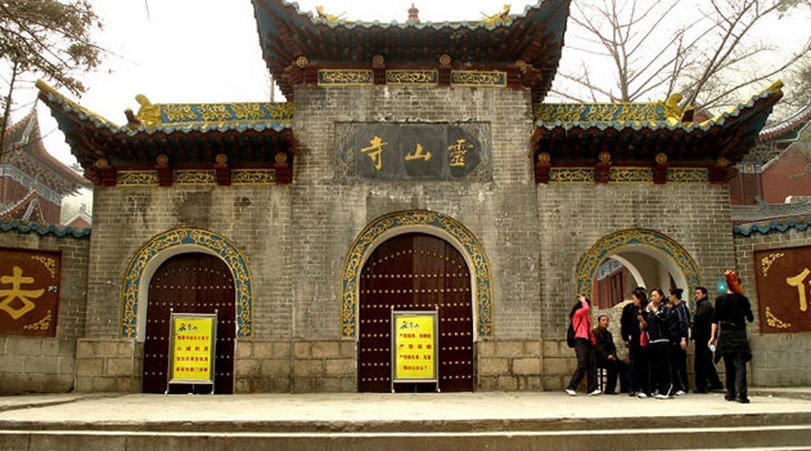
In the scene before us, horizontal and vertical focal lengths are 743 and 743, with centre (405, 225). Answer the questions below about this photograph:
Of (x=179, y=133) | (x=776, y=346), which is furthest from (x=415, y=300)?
(x=776, y=346)

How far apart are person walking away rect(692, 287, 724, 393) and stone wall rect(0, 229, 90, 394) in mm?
9210

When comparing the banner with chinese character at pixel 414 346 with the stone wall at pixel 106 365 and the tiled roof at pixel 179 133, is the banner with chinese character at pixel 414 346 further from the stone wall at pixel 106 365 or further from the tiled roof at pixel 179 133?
the stone wall at pixel 106 365

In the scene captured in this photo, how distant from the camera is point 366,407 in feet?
28.4

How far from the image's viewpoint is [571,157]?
468 inches

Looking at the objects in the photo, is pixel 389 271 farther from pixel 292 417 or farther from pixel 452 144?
pixel 292 417

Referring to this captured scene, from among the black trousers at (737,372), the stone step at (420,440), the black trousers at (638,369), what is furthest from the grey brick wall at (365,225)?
the stone step at (420,440)

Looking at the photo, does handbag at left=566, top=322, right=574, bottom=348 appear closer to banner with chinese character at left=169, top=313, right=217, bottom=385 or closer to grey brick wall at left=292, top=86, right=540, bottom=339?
grey brick wall at left=292, top=86, right=540, bottom=339

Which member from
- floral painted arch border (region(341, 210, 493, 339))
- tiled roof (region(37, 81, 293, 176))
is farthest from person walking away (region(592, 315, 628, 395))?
tiled roof (region(37, 81, 293, 176))

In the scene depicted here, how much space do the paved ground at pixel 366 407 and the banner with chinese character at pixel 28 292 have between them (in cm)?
113

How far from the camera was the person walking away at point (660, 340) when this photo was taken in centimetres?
999

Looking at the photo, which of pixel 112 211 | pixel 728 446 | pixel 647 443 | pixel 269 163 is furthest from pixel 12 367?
pixel 728 446

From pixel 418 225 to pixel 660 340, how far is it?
3929 millimetres

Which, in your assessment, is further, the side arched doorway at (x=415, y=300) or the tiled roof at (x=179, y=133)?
the side arched doorway at (x=415, y=300)

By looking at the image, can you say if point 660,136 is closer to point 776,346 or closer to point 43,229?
point 776,346
